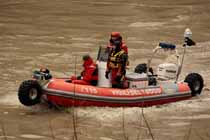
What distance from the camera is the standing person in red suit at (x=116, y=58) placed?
40.6 ft

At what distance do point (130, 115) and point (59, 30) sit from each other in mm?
14288

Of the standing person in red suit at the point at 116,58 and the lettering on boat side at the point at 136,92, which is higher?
the standing person in red suit at the point at 116,58

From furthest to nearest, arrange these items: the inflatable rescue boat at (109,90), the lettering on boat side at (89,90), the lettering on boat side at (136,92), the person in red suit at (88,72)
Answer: the person in red suit at (88,72), the lettering on boat side at (136,92), the lettering on boat side at (89,90), the inflatable rescue boat at (109,90)

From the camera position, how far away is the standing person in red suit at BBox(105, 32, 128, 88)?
12.4m

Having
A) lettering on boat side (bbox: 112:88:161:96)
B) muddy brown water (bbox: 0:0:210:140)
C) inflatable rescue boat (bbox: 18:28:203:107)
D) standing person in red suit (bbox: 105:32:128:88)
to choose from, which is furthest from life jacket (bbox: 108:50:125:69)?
muddy brown water (bbox: 0:0:210:140)

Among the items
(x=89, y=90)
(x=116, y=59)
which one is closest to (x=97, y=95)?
(x=89, y=90)

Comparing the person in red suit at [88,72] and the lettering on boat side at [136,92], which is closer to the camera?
the lettering on boat side at [136,92]

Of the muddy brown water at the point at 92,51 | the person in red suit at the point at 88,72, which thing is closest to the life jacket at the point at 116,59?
the person in red suit at the point at 88,72

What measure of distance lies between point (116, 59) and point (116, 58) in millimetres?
20

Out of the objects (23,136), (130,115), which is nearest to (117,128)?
(130,115)

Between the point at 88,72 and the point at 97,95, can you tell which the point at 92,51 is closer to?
the point at 88,72

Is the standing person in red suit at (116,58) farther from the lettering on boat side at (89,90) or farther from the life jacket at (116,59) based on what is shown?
the lettering on boat side at (89,90)

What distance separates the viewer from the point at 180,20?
30.0 metres

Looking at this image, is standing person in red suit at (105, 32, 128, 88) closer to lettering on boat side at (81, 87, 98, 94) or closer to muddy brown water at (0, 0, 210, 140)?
lettering on boat side at (81, 87, 98, 94)
